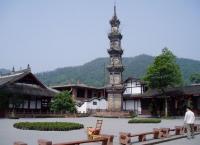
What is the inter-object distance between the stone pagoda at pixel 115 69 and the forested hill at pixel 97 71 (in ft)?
285

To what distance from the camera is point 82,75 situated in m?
156

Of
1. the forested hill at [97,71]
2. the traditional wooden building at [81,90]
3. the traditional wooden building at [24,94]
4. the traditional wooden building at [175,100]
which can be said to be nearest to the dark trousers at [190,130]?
the traditional wooden building at [175,100]

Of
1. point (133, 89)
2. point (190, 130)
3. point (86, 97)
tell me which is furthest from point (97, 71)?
point (190, 130)

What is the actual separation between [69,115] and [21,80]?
8928mm

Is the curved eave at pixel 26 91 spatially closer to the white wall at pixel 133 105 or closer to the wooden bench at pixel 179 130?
the white wall at pixel 133 105

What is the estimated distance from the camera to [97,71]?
166 meters

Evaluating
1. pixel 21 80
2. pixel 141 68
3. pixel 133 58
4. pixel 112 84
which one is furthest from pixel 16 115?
pixel 133 58

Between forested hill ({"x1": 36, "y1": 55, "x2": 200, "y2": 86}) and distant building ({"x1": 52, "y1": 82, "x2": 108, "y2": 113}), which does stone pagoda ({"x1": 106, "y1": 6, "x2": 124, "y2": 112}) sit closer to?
distant building ({"x1": 52, "y1": 82, "x2": 108, "y2": 113})

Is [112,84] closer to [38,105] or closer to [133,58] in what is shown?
[38,105]

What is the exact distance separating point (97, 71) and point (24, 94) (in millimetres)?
124998

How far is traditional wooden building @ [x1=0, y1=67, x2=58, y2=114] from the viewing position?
40.0 m

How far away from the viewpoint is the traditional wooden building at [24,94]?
131ft

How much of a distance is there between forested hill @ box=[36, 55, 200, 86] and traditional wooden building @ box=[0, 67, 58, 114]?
89764 mm

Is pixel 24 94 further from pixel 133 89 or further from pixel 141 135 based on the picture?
pixel 141 135
